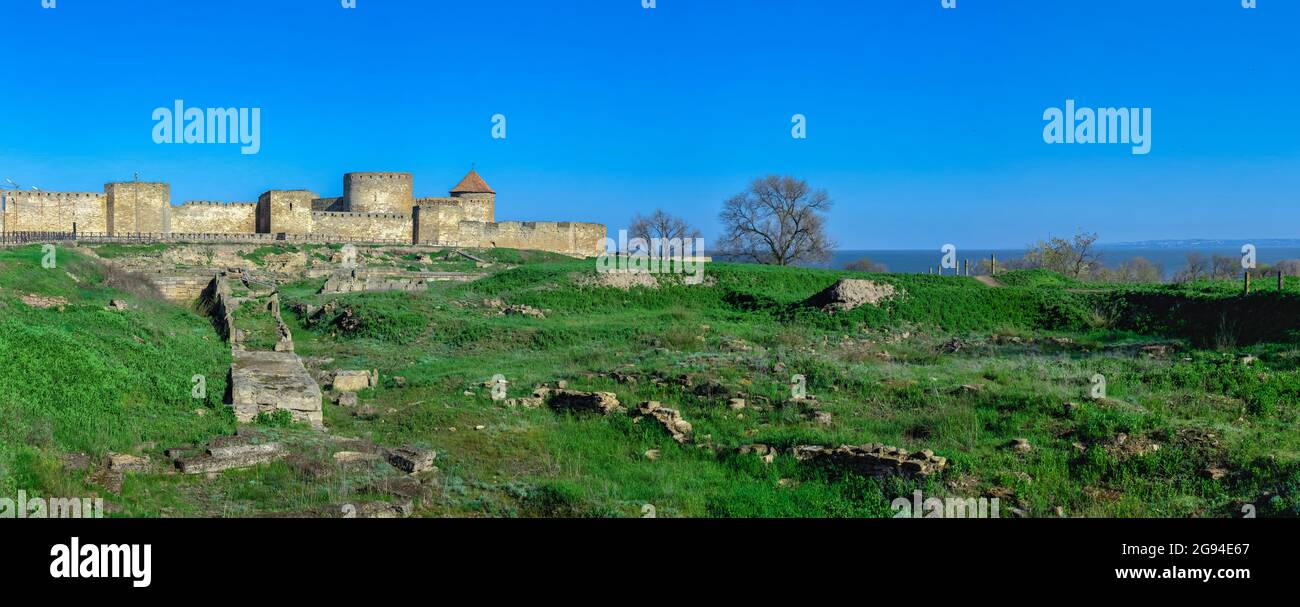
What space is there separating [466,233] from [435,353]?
99.6 ft

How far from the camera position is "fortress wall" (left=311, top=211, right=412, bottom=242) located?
151 feet

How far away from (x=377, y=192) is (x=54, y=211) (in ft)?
46.5

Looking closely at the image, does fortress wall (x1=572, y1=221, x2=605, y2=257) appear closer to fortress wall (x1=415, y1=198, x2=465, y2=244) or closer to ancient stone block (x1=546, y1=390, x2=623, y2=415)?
fortress wall (x1=415, y1=198, x2=465, y2=244)

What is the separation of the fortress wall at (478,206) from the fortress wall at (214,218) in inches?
410

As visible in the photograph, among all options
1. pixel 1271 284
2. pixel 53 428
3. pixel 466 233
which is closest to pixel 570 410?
pixel 53 428

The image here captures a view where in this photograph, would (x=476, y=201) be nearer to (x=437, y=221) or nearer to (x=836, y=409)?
(x=437, y=221)

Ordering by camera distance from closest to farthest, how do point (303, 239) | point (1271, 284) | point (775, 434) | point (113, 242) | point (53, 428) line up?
point (53, 428) → point (775, 434) → point (1271, 284) → point (113, 242) → point (303, 239)

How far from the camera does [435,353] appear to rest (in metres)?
18.7

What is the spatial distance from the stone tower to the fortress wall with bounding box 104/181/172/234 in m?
14.1

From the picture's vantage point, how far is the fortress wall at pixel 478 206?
167 feet

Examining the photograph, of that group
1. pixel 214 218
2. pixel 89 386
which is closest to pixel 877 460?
pixel 89 386

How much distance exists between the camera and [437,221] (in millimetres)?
47031
